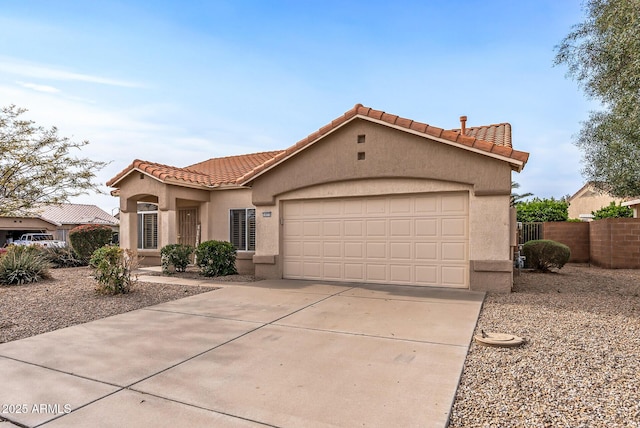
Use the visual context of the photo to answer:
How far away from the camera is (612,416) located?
3338 millimetres

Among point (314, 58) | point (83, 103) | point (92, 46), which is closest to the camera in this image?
point (92, 46)

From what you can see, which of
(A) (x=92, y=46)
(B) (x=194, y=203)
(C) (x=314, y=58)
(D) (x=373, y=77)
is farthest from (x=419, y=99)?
(A) (x=92, y=46)

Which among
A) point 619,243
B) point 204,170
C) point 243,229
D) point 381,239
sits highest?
point 204,170

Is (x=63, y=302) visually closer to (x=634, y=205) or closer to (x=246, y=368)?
(x=246, y=368)

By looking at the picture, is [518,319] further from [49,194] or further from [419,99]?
[49,194]

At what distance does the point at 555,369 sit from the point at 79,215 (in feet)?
158

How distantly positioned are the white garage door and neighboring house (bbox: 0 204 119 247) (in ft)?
102

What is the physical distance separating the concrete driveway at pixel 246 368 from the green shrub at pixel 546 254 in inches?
314

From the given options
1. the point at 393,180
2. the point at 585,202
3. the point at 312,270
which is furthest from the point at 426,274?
the point at 585,202

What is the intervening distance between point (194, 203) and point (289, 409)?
12.9m

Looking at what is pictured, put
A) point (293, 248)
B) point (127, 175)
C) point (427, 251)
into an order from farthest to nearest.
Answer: point (127, 175), point (293, 248), point (427, 251)

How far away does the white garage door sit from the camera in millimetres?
9766

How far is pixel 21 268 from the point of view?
37.9 ft

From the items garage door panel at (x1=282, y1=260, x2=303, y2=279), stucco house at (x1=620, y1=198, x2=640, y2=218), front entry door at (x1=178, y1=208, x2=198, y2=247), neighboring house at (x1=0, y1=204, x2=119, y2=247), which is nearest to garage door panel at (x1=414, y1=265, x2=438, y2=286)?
garage door panel at (x1=282, y1=260, x2=303, y2=279)
